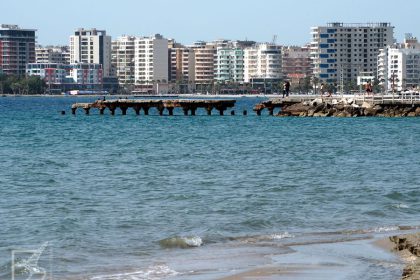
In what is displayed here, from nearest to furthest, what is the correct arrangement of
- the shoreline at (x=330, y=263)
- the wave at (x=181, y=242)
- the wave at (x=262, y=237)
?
the shoreline at (x=330, y=263)
the wave at (x=181, y=242)
the wave at (x=262, y=237)

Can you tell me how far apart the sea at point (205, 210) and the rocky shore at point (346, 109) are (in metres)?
31.8

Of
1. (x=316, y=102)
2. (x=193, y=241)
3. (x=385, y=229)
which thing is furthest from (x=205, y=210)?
(x=316, y=102)

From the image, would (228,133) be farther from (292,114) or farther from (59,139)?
(292,114)

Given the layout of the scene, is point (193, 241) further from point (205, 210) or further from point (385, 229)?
point (205, 210)

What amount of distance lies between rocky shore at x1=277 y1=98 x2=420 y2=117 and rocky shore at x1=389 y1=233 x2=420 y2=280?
62401 mm

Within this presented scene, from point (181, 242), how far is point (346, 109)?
2489 inches

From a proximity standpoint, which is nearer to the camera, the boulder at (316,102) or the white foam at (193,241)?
the white foam at (193,241)

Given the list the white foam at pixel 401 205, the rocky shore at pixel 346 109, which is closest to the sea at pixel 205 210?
the white foam at pixel 401 205

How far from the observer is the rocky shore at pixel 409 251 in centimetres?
1534

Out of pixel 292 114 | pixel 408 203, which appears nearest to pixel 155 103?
pixel 292 114

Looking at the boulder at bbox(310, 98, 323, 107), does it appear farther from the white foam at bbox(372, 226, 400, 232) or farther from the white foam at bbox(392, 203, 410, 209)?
the white foam at bbox(372, 226, 400, 232)

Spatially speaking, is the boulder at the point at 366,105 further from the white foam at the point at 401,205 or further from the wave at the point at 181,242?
the wave at the point at 181,242

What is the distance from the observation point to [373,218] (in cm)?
2272

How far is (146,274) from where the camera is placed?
16.7 m
